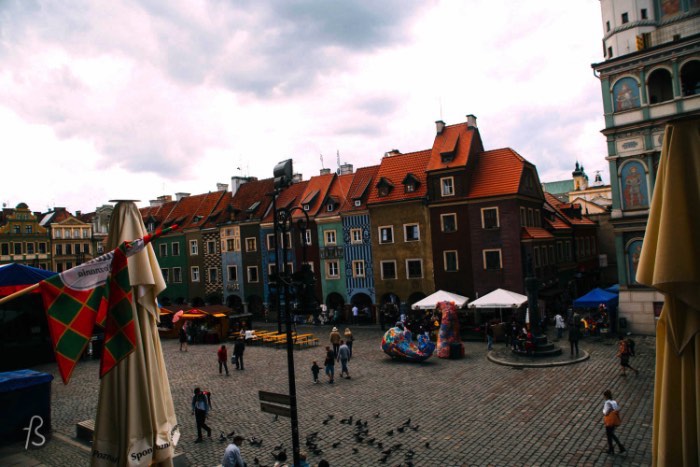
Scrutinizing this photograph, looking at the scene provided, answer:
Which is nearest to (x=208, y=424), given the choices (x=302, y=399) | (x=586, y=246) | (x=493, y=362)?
(x=302, y=399)

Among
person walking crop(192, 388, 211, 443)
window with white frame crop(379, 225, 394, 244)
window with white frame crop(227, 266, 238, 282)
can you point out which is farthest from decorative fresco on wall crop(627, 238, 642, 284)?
window with white frame crop(227, 266, 238, 282)

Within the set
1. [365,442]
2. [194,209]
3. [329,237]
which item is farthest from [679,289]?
[194,209]

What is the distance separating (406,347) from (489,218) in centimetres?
1344

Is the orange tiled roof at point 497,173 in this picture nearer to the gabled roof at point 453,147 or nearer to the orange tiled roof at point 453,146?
the gabled roof at point 453,147

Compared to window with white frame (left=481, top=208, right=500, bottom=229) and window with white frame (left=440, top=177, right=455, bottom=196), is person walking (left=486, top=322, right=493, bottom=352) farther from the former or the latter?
window with white frame (left=440, top=177, right=455, bottom=196)

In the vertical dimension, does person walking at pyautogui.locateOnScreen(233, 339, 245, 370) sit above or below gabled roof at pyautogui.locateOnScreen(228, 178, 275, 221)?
below

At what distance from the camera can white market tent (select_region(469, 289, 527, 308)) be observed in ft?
89.0

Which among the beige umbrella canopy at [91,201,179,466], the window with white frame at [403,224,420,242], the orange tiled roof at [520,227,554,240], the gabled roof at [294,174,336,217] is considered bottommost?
the beige umbrella canopy at [91,201,179,466]

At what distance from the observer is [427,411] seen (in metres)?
15.5

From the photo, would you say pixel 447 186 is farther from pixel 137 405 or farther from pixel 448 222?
pixel 137 405

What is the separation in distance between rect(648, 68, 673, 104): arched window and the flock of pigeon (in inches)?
953

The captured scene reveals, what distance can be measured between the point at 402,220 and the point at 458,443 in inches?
959

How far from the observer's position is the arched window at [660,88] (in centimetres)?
2723

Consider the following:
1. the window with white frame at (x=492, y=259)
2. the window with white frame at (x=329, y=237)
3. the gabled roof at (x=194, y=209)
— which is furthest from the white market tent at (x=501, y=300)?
the gabled roof at (x=194, y=209)
